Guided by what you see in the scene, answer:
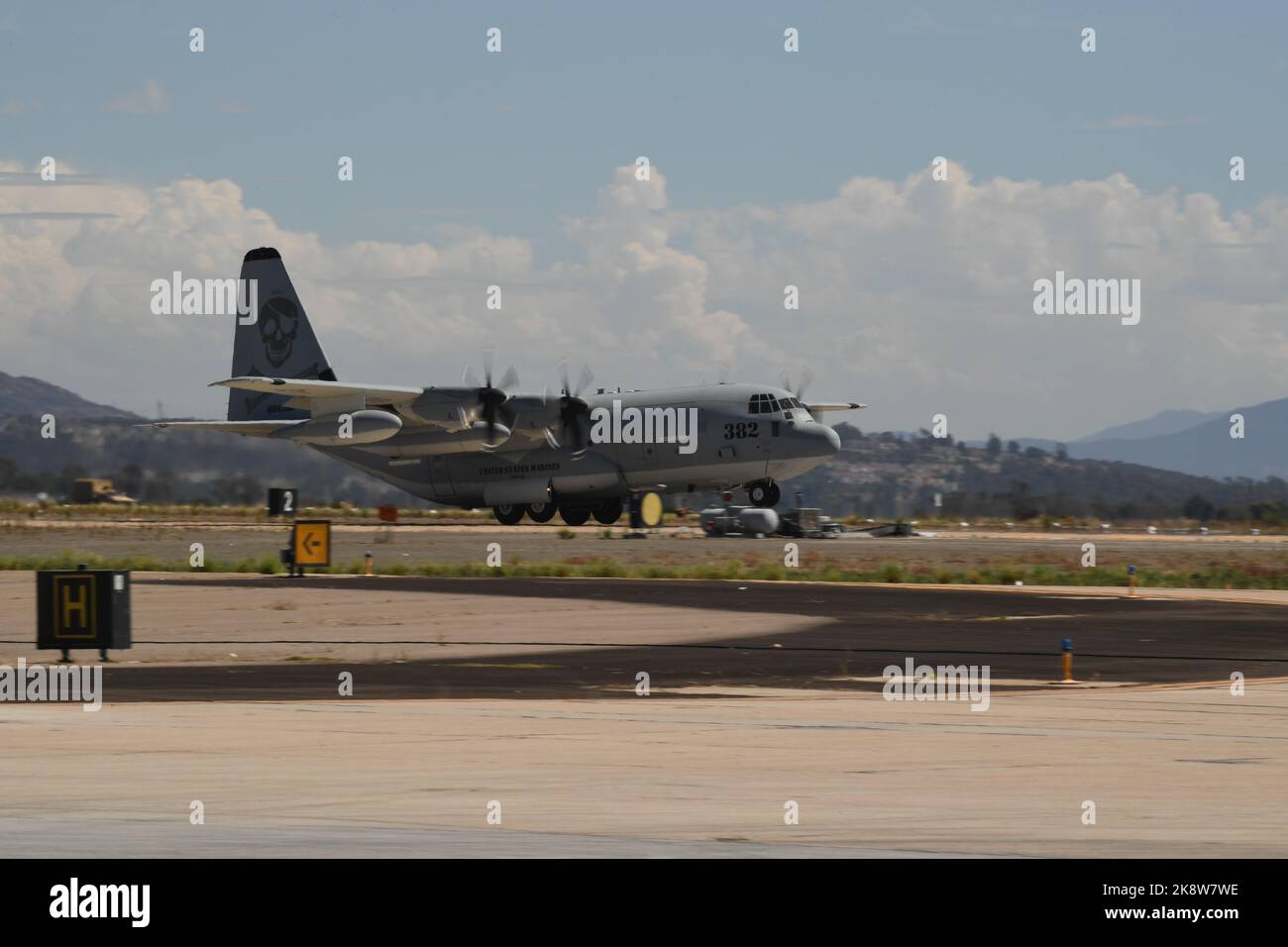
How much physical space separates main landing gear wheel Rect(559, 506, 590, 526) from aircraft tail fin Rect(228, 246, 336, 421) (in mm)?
12682

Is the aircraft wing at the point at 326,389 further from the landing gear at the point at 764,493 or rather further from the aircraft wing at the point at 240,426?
the landing gear at the point at 764,493

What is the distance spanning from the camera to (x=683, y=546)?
197 feet

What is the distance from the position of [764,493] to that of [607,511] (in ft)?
24.0

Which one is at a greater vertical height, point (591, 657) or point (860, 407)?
point (860, 407)

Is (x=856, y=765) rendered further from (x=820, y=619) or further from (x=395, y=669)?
(x=820, y=619)

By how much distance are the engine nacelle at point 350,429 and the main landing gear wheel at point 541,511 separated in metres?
7.45

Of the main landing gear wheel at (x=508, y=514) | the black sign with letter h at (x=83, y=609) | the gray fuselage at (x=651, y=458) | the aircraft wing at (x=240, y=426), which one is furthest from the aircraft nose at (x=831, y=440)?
the black sign with letter h at (x=83, y=609)

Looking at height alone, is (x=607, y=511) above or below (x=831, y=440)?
below

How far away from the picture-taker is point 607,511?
6931cm

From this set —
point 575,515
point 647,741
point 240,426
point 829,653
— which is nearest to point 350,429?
point 240,426

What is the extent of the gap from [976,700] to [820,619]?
12357 mm

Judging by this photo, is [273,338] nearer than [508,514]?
No

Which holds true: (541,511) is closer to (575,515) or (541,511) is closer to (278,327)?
(575,515)
